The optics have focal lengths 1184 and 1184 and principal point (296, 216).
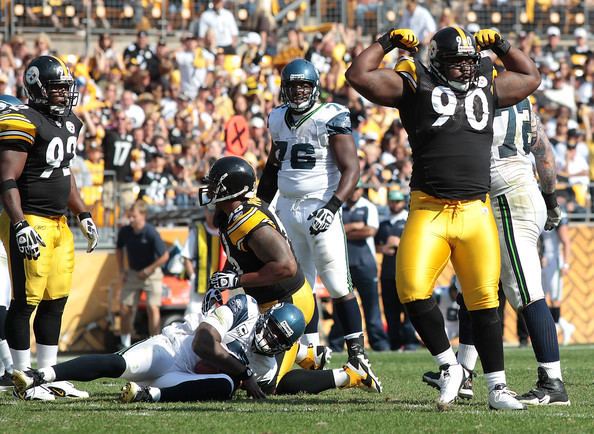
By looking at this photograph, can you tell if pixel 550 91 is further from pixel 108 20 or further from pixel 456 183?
pixel 456 183

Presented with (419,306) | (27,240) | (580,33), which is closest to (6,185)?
(27,240)

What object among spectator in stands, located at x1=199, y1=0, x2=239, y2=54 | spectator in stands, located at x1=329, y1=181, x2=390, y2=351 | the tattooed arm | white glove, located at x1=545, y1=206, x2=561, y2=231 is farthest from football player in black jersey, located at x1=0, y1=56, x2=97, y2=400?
spectator in stands, located at x1=199, y1=0, x2=239, y2=54

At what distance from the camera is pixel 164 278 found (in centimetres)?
1447

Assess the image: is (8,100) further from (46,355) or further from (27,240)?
(46,355)

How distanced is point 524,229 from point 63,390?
294cm

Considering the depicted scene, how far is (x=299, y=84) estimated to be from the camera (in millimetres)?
8258

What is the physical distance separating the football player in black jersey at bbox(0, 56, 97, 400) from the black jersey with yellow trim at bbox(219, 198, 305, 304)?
3.83ft

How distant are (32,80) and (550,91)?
13.8 m

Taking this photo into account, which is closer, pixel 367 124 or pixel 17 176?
pixel 17 176

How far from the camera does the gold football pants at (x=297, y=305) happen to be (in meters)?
7.37

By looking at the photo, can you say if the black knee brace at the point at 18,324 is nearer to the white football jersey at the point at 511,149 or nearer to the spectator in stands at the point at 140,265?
the white football jersey at the point at 511,149

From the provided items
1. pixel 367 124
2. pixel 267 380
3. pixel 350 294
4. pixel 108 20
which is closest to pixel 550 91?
pixel 367 124

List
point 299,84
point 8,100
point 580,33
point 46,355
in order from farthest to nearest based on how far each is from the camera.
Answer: point 580,33 < point 299,84 < point 8,100 < point 46,355

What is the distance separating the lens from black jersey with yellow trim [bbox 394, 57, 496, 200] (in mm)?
6484
